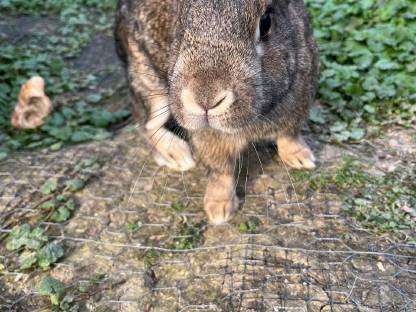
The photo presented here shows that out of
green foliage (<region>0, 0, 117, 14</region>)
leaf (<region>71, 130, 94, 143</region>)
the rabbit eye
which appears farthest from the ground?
green foliage (<region>0, 0, 117, 14</region>)

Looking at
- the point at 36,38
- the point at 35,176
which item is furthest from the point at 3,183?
the point at 36,38

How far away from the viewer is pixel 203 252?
2656mm

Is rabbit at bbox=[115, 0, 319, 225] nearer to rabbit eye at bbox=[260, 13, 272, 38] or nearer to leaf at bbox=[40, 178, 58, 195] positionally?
rabbit eye at bbox=[260, 13, 272, 38]

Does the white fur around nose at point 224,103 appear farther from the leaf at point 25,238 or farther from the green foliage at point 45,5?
the green foliage at point 45,5

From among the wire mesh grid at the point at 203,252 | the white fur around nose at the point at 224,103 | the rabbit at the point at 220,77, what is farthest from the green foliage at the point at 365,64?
the white fur around nose at the point at 224,103

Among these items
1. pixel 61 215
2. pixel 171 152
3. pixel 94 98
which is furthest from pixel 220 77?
pixel 94 98

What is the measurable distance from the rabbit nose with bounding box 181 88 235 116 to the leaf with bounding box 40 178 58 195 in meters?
1.39

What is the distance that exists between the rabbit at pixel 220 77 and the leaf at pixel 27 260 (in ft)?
3.33

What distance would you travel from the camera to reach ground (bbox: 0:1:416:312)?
2.40 m

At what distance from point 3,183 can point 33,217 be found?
39 cm

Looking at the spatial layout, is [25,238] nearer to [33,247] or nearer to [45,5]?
[33,247]

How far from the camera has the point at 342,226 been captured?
8.91 feet

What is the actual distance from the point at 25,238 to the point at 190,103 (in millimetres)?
1355

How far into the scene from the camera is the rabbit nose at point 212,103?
2.08m
